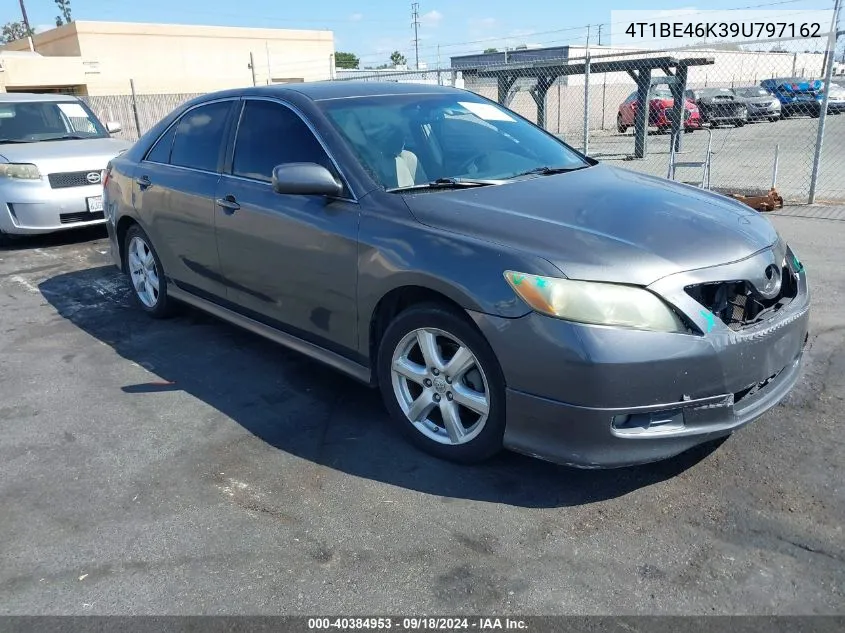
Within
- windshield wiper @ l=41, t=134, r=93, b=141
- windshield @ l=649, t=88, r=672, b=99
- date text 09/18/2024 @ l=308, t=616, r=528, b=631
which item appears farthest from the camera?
windshield @ l=649, t=88, r=672, b=99

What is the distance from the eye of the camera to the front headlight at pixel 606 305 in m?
2.65

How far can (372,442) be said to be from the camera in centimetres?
351

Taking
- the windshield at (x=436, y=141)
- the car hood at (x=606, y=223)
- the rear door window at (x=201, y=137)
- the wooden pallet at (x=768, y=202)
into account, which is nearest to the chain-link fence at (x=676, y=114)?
the wooden pallet at (x=768, y=202)

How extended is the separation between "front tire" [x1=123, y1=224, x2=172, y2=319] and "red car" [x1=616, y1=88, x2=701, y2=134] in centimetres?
1712

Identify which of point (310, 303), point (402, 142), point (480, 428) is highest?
point (402, 142)

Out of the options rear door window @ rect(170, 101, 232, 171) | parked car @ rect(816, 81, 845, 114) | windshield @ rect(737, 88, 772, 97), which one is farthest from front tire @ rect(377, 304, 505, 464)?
Result: parked car @ rect(816, 81, 845, 114)

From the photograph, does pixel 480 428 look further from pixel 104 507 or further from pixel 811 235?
pixel 811 235

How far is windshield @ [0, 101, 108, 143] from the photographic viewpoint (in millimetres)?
8812

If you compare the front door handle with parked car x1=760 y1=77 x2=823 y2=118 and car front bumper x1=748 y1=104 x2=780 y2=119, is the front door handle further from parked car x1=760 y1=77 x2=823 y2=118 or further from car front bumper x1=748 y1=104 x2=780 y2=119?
parked car x1=760 y1=77 x2=823 y2=118

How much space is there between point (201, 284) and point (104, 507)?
6.50 ft

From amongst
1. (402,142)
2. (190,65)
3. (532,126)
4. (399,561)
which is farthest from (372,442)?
(190,65)

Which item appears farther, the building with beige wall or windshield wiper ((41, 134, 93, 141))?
the building with beige wall

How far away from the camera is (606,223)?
120 inches

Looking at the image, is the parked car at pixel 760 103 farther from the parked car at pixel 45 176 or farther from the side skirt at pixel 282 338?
the side skirt at pixel 282 338
